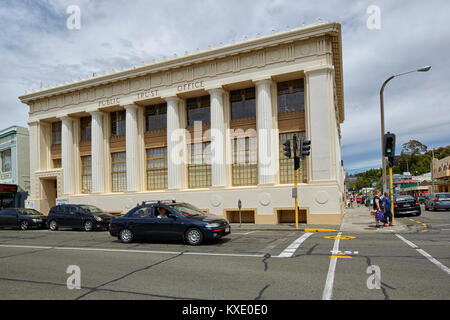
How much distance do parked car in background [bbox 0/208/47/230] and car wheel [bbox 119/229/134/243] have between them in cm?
1024

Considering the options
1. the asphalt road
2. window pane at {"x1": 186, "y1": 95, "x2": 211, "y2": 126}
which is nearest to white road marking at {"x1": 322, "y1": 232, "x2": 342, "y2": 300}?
the asphalt road

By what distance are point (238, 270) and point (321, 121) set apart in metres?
12.5

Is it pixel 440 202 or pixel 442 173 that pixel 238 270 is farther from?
pixel 442 173

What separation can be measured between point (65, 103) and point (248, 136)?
14.9 meters

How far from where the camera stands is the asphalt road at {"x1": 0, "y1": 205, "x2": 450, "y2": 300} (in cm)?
567

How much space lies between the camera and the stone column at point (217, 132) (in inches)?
790

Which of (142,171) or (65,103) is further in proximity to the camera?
(65,103)

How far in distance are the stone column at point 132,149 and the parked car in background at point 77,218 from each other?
3982mm

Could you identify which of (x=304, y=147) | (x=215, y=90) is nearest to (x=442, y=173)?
(x=215, y=90)

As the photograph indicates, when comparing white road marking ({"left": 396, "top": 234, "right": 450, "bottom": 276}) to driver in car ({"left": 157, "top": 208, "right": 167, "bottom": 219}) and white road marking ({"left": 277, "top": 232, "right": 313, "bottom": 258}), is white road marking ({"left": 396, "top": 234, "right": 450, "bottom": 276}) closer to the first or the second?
white road marking ({"left": 277, "top": 232, "right": 313, "bottom": 258})

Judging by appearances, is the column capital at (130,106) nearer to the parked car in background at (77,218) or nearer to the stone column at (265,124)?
the parked car in background at (77,218)

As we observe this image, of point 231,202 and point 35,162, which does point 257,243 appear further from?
point 35,162

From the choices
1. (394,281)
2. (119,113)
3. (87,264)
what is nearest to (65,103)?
(119,113)
